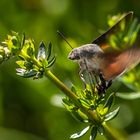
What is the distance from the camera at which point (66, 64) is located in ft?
13.4

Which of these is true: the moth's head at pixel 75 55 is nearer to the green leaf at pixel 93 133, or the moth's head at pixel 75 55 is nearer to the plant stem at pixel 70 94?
the plant stem at pixel 70 94

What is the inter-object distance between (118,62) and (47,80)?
2.43 m

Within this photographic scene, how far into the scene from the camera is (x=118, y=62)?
6.75ft

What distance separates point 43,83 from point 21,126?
48 cm

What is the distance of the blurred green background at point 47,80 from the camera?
4.14m

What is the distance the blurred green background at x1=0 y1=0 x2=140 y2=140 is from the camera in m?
4.14

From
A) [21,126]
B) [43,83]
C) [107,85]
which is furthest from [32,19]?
[107,85]

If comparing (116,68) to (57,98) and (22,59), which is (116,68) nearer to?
(22,59)

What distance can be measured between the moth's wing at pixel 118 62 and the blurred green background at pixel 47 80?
139 cm

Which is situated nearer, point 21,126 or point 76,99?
point 76,99

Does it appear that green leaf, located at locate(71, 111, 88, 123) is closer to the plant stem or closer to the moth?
the plant stem

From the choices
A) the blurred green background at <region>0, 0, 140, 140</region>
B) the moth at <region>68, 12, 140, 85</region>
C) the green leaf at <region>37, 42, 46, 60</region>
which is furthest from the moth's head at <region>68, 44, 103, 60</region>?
the blurred green background at <region>0, 0, 140, 140</region>

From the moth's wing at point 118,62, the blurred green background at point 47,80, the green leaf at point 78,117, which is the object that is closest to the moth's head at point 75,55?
the moth's wing at point 118,62

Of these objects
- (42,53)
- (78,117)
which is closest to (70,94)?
(78,117)
